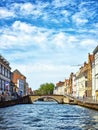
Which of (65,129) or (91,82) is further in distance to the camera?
(91,82)

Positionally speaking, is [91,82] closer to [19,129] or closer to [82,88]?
[82,88]

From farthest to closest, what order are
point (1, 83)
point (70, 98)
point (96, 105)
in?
point (70, 98) → point (1, 83) → point (96, 105)

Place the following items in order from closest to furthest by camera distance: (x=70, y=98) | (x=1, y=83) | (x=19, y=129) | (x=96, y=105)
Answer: (x=19, y=129)
(x=96, y=105)
(x=1, y=83)
(x=70, y=98)

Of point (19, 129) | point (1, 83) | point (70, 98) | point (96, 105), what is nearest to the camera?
point (19, 129)

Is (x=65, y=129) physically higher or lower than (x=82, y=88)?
lower

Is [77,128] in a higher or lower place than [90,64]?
lower

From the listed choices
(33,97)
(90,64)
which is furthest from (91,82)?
(33,97)

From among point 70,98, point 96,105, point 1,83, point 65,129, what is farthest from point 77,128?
point 70,98

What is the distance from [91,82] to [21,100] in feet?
111

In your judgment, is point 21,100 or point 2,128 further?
point 21,100

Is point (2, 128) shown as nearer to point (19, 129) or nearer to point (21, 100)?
point (19, 129)

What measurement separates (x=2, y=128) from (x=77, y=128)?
7.36 meters

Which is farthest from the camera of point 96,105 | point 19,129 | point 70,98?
point 70,98

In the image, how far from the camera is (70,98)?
145 metres
